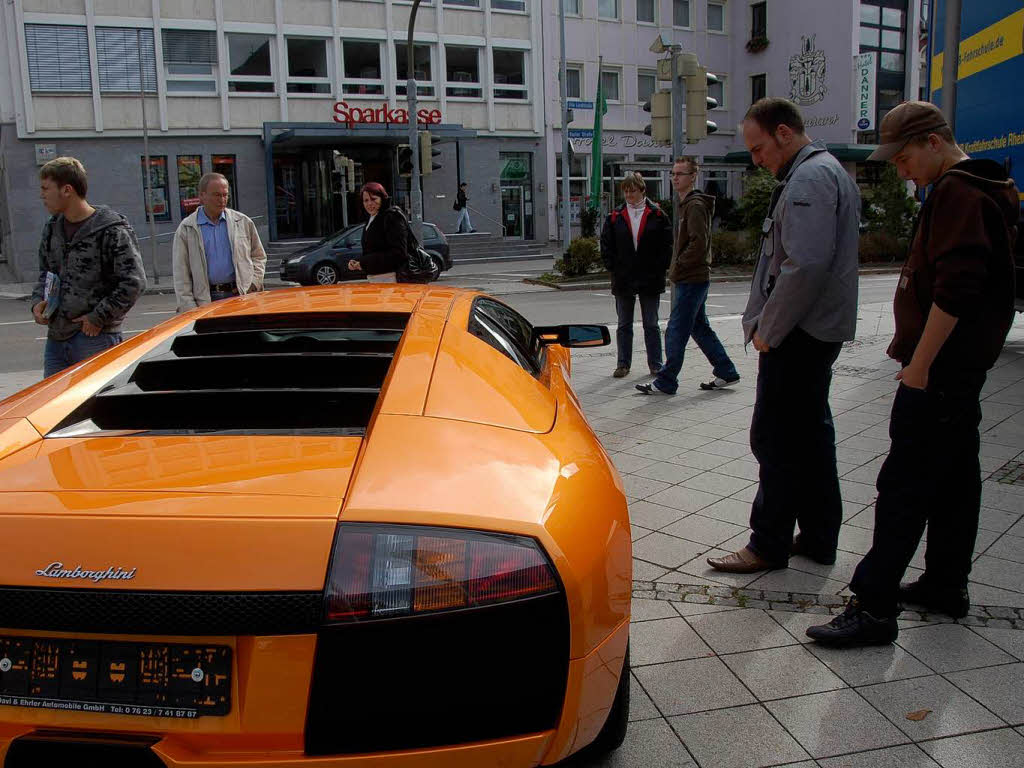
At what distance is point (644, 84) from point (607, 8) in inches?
141

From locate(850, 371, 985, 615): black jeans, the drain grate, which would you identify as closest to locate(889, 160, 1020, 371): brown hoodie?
locate(850, 371, 985, 615): black jeans

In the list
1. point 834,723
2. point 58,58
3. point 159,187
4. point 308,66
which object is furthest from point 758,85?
point 834,723

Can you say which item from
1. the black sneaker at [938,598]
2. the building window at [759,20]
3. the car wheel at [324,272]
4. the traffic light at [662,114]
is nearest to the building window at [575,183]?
the building window at [759,20]

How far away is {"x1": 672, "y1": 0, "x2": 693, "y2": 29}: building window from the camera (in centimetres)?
4053

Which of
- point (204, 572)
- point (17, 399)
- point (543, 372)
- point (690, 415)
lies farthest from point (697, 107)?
point (204, 572)

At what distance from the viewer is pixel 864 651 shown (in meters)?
3.11

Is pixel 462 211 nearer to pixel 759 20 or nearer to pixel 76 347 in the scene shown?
pixel 759 20

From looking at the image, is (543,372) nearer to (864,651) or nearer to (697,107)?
(864,651)

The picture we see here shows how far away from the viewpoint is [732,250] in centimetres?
2353

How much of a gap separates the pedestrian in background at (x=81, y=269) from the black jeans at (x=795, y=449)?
3.54m

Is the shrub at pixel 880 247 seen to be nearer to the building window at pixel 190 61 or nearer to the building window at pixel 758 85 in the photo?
the building window at pixel 758 85

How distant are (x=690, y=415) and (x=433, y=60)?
98.8 ft

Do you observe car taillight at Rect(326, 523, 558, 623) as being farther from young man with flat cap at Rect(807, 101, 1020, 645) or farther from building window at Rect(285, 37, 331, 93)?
building window at Rect(285, 37, 331, 93)

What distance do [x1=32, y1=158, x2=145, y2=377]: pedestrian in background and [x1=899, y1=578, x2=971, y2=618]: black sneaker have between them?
167 inches
